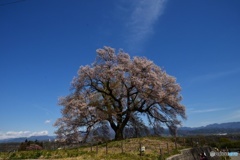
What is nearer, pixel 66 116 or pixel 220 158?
pixel 66 116

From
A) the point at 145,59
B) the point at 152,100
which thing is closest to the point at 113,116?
the point at 152,100

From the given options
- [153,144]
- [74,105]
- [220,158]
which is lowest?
[220,158]

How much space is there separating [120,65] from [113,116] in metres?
6.94

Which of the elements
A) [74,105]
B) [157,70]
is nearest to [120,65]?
[157,70]

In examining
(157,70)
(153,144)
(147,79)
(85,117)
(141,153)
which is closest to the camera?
(141,153)

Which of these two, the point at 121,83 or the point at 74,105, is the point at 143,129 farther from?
the point at 74,105

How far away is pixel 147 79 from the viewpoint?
1246 inches

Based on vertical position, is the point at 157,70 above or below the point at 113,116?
above

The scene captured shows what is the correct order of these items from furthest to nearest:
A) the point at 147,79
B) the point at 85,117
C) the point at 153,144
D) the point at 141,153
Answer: the point at 147,79
the point at 85,117
the point at 153,144
the point at 141,153

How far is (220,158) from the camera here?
3456cm

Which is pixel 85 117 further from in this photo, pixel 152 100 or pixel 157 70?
pixel 157 70

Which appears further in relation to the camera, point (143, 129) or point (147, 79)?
point (143, 129)

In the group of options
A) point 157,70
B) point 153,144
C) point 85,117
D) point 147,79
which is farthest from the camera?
point 157,70

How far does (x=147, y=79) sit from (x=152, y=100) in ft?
9.60
